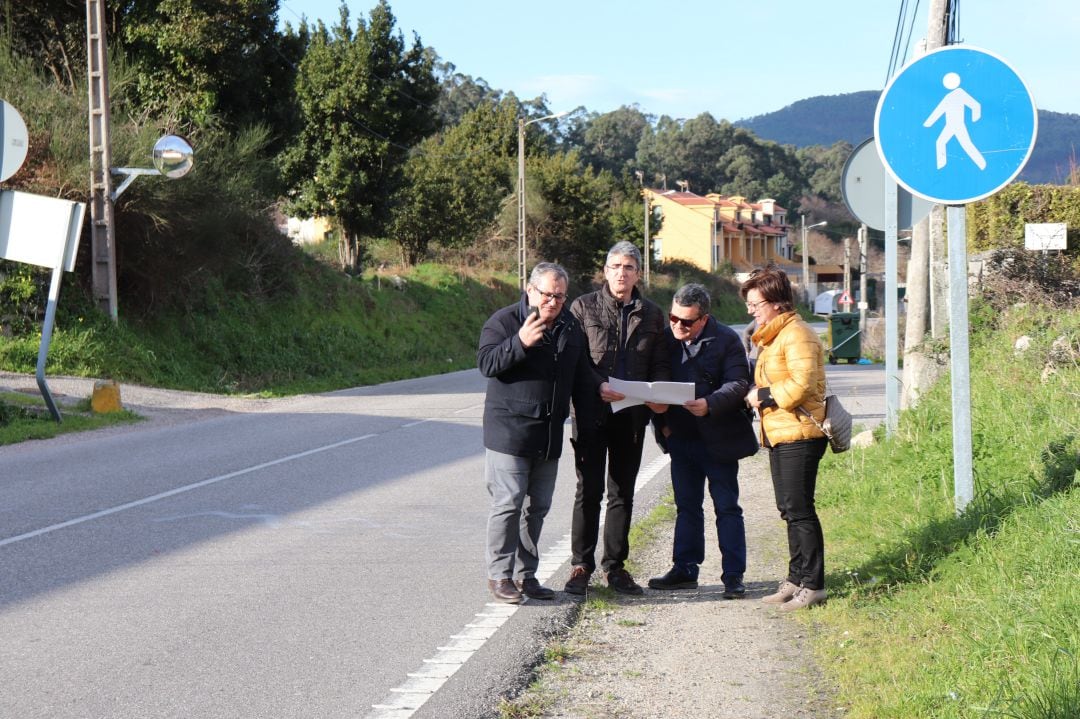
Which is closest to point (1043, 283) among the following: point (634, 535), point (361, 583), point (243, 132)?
point (634, 535)

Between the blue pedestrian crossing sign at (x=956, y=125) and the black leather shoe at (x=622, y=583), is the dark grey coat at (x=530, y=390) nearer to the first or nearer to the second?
the black leather shoe at (x=622, y=583)

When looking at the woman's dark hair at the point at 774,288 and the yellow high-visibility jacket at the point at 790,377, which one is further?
the woman's dark hair at the point at 774,288

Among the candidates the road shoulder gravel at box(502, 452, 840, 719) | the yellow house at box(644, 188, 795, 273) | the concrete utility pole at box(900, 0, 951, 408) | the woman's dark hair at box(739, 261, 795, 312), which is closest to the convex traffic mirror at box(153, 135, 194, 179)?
the concrete utility pole at box(900, 0, 951, 408)

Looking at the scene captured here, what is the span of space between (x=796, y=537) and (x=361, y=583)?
2.52 meters

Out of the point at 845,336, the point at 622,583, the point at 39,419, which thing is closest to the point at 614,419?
the point at 622,583

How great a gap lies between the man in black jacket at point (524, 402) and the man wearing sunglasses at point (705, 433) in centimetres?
58

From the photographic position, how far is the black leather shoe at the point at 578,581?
22.2 ft

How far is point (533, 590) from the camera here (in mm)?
6594

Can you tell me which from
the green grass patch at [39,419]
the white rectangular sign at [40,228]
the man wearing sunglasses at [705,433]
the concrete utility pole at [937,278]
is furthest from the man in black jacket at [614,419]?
the white rectangular sign at [40,228]

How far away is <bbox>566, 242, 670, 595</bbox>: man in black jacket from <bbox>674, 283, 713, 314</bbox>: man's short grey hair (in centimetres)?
15

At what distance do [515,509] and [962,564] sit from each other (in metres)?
2.35

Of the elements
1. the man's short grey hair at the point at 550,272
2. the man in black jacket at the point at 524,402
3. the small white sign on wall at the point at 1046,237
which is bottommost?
the man in black jacket at the point at 524,402

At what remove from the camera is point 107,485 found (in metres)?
10.9

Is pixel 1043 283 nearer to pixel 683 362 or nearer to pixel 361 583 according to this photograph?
pixel 683 362
